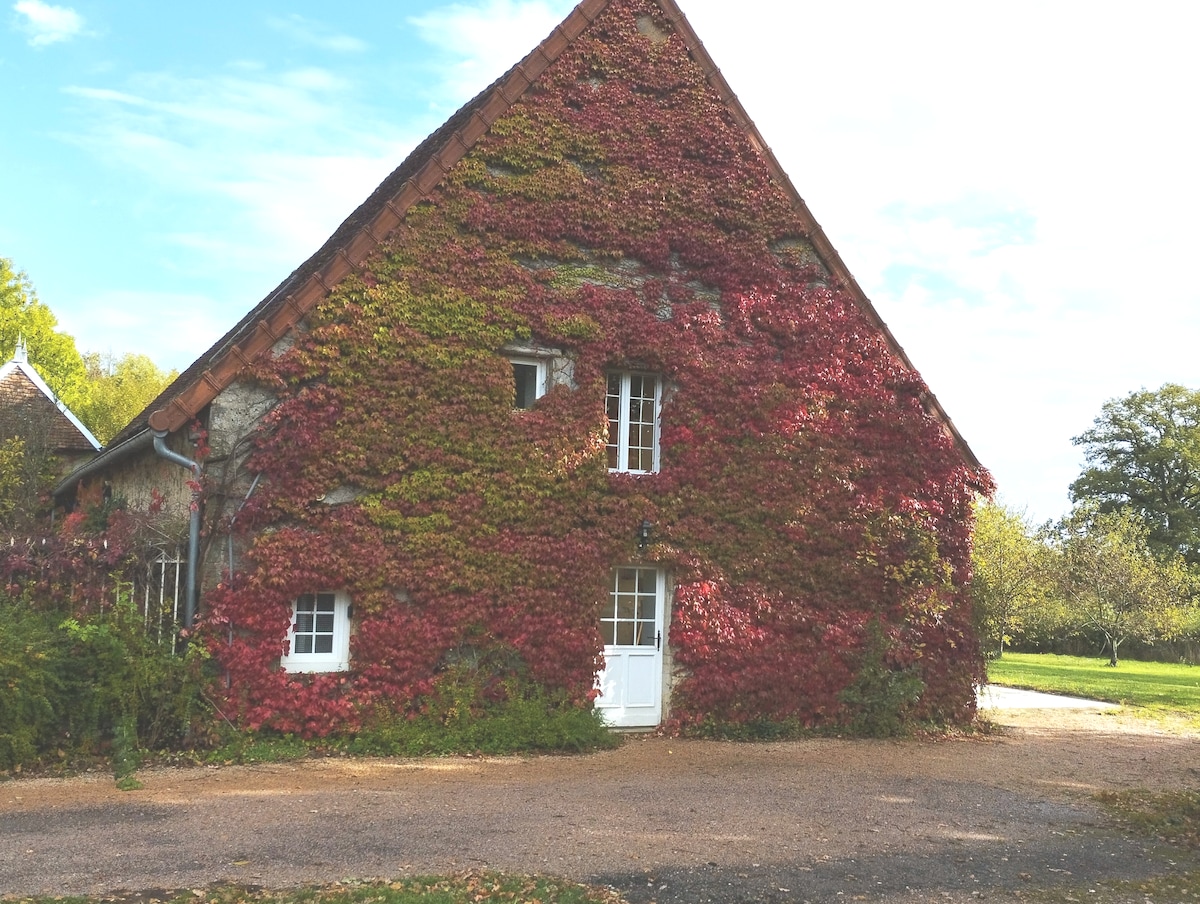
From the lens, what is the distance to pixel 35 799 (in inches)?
331

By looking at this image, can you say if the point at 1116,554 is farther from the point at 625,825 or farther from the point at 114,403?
the point at 114,403

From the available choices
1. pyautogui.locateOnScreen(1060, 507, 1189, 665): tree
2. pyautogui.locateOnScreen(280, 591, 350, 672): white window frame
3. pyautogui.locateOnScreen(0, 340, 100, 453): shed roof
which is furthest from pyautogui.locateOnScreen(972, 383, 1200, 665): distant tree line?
pyautogui.locateOnScreen(0, 340, 100, 453): shed roof

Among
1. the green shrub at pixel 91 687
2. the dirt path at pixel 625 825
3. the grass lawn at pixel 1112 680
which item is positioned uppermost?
the green shrub at pixel 91 687

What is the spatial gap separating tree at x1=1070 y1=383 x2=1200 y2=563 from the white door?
132ft

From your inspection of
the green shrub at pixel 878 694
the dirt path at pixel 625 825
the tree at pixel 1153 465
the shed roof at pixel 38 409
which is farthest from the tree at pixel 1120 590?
the shed roof at pixel 38 409

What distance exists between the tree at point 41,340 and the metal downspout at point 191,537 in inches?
1255

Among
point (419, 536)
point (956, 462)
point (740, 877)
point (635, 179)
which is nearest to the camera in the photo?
point (740, 877)

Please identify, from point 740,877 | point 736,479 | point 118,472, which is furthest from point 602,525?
point 118,472

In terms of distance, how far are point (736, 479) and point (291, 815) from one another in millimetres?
7069

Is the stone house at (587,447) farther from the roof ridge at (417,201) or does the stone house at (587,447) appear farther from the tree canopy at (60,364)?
the tree canopy at (60,364)

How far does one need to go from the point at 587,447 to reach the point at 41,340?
34.8m

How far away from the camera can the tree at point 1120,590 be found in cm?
3170

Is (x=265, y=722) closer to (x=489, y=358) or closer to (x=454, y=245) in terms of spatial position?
(x=489, y=358)

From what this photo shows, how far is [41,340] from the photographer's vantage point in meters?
39.8
